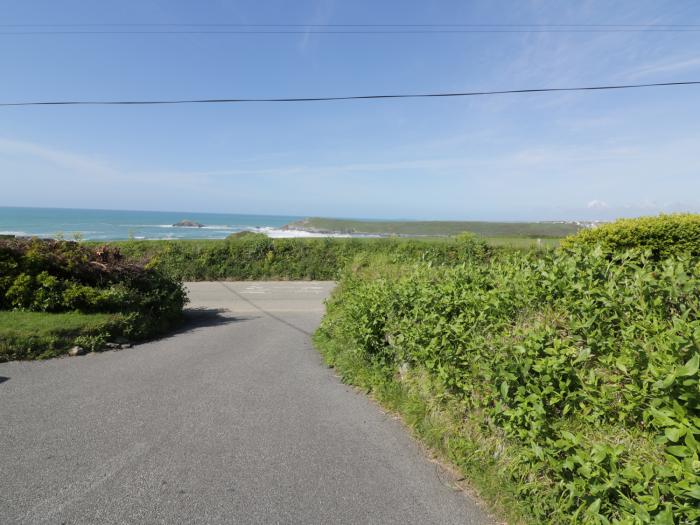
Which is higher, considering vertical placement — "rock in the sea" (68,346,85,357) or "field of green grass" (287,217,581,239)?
"field of green grass" (287,217,581,239)

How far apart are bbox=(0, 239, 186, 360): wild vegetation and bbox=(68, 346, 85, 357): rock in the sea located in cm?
12

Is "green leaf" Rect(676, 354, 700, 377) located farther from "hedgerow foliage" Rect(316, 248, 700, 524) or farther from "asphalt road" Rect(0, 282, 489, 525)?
"asphalt road" Rect(0, 282, 489, 525)

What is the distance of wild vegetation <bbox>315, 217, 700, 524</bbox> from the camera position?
1912 mm

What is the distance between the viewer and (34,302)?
767 centimetres

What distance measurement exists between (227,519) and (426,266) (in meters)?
3.53

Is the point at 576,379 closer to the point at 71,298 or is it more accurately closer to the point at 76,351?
the point at 76,351

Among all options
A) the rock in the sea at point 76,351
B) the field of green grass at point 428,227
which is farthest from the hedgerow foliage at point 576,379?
the field of green grass at point 428,227

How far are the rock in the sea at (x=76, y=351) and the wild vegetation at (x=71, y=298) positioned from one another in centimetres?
12

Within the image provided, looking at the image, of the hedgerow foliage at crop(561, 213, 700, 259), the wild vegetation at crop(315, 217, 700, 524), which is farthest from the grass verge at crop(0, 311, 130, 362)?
the hedgerow foliage at crop(561, 213, 700, 259)

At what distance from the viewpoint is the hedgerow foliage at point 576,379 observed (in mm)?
1893

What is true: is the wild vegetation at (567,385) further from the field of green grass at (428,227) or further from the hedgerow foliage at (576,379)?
the field of green grass at (428,227)

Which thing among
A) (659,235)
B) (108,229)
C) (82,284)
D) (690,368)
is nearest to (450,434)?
(690,368)

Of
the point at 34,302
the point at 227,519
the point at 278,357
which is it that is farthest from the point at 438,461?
the point at 34,302

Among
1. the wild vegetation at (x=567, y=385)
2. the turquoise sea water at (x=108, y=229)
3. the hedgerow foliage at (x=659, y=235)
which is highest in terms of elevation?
the hedgerow foliage at (x=659, y=235)
